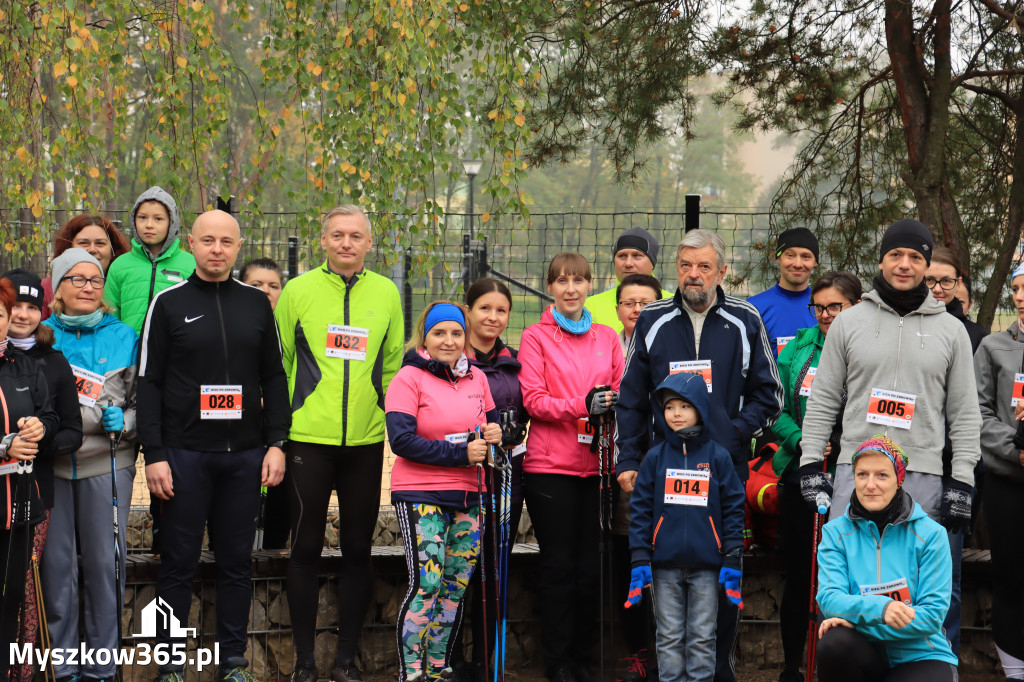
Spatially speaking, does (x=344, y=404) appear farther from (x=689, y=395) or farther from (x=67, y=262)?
(x=689, y=395)

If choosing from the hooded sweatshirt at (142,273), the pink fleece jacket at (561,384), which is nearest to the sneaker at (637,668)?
the pink fleece jacket at (561,384)

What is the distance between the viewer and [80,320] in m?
3.88

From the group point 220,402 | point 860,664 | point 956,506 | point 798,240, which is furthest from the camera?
point 798,240

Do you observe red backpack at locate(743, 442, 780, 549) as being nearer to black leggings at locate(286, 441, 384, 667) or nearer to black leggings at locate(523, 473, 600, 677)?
black leggings at locate(523, 473, 600, 677)

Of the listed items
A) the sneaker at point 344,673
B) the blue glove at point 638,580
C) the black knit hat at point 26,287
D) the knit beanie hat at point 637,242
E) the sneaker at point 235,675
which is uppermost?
the knit beanie hat at point 637,242

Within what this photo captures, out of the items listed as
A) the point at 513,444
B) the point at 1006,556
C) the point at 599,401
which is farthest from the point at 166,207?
the point at 1006,556

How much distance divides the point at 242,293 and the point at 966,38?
4364 mm

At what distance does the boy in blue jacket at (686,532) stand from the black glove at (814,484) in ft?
0.75

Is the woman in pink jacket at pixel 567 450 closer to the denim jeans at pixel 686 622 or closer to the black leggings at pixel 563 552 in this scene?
the black leggings at pixel 563 552

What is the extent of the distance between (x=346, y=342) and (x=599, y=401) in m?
1.02

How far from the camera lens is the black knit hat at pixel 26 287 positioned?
3.71 m

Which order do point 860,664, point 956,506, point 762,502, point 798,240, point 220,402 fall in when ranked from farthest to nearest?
1. point 798,240
2. point 762,502
3. point 220,402
4. point 956,506
5. point 860,664

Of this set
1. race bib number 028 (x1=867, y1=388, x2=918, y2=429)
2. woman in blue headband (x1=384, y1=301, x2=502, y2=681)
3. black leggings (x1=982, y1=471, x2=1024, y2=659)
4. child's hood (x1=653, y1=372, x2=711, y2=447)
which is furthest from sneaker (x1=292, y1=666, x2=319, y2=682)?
black leggings (x1=982, y1=471, x2=1024, y2=659)

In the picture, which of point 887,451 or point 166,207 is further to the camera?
point 166,207
